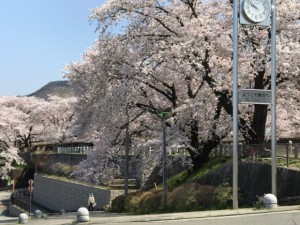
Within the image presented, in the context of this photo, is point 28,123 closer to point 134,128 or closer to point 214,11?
point 134,128

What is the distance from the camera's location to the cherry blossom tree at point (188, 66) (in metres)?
22.2

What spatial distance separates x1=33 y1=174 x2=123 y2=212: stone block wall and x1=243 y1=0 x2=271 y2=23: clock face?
19153mm

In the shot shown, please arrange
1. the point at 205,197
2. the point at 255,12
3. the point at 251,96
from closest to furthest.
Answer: the point at 251,96
the point at 255,12
the point at 205,197

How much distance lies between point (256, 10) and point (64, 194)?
31.1m

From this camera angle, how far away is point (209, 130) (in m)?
23.7

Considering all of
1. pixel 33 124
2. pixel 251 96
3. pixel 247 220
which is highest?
pixel 33 124

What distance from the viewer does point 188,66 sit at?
22828 millimetres

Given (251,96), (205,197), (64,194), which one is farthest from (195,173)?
(64,194)

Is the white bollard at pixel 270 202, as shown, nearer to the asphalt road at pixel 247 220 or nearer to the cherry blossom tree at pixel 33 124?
the asphalt road at pixel 247 220

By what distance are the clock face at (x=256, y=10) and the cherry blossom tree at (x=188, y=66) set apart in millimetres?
6198

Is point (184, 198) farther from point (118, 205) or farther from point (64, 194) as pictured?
point (64, 194)

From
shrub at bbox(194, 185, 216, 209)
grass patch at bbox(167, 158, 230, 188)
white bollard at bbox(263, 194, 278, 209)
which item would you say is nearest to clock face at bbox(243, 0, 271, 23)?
white bollard at bbox(263, 194, 278, 209)

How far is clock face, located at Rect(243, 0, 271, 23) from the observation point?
48.7 feet

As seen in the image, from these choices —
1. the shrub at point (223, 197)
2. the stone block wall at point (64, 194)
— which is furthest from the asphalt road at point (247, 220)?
the stone block wall at point (64, 194)
